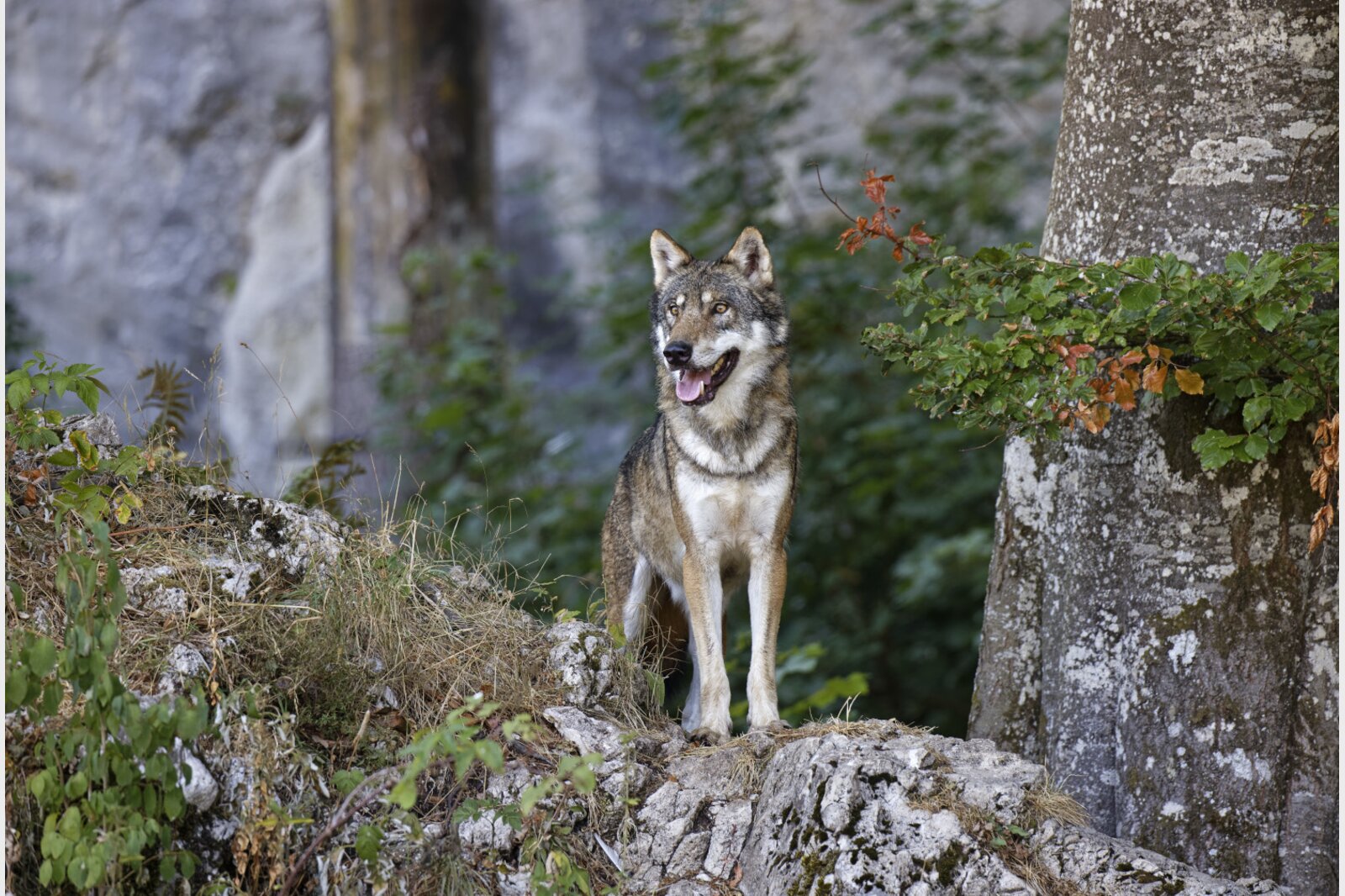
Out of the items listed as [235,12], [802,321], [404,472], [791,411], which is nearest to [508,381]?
[404,472]

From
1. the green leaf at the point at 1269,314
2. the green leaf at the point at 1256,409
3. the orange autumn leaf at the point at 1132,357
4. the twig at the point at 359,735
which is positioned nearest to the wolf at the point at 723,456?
the twig at the point at 359,735

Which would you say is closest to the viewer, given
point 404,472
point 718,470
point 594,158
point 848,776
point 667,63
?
point 848,776

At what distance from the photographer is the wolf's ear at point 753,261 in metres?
5.14

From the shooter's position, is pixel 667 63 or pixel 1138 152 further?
pixel 667 63

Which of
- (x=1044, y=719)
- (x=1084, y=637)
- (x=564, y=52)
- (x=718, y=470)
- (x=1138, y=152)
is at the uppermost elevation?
(x=564, y=52)

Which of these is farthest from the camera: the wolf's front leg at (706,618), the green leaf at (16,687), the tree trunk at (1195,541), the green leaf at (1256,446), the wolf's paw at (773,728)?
the wolf's front leg at (706,618)

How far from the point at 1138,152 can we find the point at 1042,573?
162 cm

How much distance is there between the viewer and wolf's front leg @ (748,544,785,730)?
4770mm

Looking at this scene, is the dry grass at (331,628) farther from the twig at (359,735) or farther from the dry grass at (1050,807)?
the dry grass at (1050,807)

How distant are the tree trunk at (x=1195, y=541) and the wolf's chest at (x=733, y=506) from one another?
1.07 metres

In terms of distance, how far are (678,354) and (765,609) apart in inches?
42.9

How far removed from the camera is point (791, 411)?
16.5 feet

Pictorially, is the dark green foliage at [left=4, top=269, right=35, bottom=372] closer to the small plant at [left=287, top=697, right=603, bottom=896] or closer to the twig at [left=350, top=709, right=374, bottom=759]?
the twig at [left=350, top=709, right=374, bottom=759]

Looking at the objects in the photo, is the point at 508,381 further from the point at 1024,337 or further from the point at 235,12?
the point at 235,12
